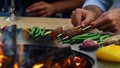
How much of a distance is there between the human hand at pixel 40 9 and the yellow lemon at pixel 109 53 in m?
1.29

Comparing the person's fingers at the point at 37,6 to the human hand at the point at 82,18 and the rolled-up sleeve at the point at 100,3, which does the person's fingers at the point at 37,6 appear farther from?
the human hand at the point at 82,18

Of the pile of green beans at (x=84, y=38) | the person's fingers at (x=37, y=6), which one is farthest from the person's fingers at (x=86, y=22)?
the person's fingers at (x=37, y=6)

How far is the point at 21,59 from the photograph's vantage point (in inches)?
55.5

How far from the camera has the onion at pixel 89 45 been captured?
1.55 meters

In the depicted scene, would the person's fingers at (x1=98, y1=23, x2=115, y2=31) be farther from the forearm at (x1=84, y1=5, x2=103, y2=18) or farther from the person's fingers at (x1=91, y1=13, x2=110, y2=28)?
the forearm at (x1=84, y1=5, x2=103, y2=18)

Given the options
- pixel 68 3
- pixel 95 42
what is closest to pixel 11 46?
pixel 95 42

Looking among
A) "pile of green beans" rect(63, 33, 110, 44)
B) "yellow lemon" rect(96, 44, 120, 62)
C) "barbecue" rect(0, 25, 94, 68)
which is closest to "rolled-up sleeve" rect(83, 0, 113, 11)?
"pile of green beans" rect(63, 33, 110, 44)

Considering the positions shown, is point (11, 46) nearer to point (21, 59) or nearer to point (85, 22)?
point (21, 59)

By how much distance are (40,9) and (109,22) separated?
89 cm

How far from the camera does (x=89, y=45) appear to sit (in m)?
1.55

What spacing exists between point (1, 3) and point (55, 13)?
1.79 ft

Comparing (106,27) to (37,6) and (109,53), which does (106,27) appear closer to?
(109,53)

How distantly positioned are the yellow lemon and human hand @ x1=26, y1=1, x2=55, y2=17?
1288 mm

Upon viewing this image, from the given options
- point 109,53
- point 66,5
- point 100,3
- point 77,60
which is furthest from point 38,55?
point 66,5
